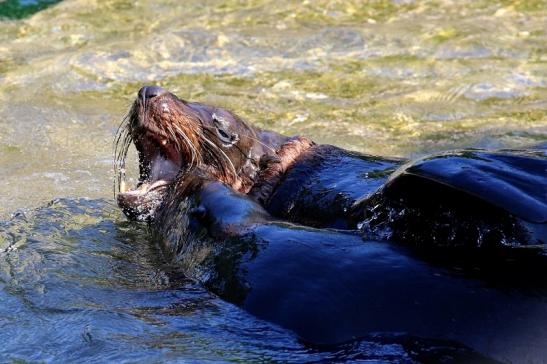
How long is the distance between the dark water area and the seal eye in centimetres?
707

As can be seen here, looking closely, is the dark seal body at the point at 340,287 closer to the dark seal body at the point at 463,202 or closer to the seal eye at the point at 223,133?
the dark seal body at the point at 463,202

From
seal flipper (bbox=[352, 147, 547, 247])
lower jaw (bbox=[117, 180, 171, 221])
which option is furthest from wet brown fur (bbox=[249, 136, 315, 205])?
seal flipper (bbox=[352, 147, 547, 247])

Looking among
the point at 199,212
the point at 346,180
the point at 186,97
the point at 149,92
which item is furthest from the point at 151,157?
the point at 186,97

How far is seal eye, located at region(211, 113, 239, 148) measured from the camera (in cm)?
587

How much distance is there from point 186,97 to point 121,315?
16.9ft

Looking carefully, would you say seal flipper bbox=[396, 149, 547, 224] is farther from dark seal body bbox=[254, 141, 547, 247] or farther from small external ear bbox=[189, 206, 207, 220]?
small external ear bbox=[189, 206, 207, 220]

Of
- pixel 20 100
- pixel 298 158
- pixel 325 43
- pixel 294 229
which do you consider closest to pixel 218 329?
pixel 294 229

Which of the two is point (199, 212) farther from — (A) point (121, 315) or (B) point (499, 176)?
(B) point (499, 176)

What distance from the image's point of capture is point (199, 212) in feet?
15.9

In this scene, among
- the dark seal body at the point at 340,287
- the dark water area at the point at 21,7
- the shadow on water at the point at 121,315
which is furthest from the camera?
the dark water area at the point at 21,7

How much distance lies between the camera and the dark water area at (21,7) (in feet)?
40.4

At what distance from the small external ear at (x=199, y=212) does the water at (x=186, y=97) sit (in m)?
0.32

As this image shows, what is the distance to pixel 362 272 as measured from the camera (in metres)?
3.96

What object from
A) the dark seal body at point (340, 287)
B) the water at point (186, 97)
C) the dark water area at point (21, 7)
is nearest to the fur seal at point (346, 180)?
the dark seal body at point (340, 287)
